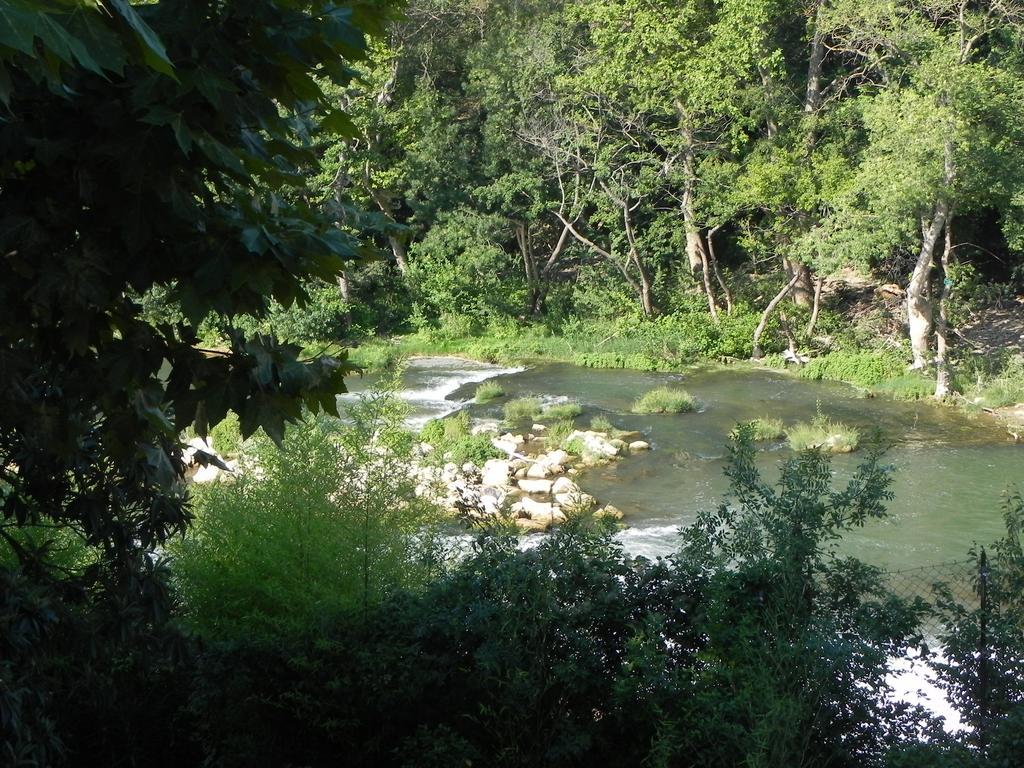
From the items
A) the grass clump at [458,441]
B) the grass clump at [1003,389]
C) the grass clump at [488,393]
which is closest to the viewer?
the grass clump at [458,441]

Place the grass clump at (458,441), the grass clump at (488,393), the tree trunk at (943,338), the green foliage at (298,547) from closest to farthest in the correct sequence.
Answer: the green foliage at (298,547) < the grass clump at (458,441) < the tree trunk at (943,338) < the grass clump at (488,393)

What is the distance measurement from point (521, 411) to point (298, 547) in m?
12.2

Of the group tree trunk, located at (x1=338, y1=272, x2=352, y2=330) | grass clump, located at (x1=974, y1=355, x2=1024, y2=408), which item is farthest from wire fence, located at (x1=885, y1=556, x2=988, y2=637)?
tree trunk, located at (x1=338, y1=272, x2=352, y2=330)

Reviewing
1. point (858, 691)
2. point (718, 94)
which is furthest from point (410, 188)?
point (858, 691)

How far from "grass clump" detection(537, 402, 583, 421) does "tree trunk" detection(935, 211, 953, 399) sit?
21.4 ft

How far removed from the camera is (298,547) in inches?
238

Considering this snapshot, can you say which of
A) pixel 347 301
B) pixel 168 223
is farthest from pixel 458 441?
pixel 347 301

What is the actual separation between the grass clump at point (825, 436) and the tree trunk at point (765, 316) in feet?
23.1

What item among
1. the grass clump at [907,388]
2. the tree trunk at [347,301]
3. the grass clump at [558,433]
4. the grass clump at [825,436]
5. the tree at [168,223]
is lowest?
the grass clump at [907,388]

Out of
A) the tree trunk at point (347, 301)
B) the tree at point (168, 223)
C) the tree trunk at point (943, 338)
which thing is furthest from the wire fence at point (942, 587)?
the tree trunk at point (347, 301)

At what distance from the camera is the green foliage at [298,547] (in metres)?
5.87

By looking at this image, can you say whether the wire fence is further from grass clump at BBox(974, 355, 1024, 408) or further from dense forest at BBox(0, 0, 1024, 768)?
grass clump at BBox(974, 355, 1024, 408)

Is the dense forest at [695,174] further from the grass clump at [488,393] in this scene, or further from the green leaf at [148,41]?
the green leaf at [148,41]

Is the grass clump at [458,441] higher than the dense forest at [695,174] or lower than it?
lower
